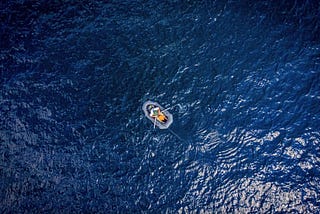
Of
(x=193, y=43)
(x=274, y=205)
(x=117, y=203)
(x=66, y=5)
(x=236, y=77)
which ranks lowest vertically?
(x=274, y=205)

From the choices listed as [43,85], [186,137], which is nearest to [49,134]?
[43,85]

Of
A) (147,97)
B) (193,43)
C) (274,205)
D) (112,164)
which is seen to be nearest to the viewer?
(274,205)

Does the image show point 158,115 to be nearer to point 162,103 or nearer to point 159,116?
point 159,116

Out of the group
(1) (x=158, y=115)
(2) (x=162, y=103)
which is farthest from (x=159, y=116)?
(2) (x=162, y=103)

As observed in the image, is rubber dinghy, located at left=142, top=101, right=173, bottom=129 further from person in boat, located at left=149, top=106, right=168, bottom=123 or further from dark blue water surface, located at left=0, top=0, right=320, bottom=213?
dark blue water surface, located at left=0, top=0, right=320, bottom=213

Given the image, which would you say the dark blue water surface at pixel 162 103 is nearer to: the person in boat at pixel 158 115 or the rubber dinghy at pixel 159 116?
the rubber dinghy at pixel 159 116

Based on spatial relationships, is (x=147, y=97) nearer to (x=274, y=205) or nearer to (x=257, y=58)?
(x=257, y=58)
